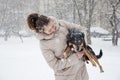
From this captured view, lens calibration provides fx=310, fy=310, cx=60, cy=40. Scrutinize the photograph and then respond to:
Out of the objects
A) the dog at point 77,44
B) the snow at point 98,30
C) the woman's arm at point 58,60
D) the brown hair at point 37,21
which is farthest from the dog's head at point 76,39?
the snow at point 98,30

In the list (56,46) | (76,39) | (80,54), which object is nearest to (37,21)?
(56,46)

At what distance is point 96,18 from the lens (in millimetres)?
41031

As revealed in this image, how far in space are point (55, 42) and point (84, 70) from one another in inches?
22.5

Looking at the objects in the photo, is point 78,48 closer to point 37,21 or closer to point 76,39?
point 76,39

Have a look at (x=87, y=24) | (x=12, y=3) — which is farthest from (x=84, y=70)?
(x=12, y=3)

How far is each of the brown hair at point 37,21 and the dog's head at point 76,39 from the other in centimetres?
34

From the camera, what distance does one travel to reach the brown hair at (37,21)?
11.9 ft

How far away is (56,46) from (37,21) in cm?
40

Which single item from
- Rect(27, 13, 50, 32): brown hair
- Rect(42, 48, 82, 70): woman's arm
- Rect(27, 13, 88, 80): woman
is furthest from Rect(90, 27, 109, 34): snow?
Rect(27, 13, 50, 32): brown hair

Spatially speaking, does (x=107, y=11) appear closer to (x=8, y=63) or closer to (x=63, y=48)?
(x=8, y=63)

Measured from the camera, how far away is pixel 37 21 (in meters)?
3.67

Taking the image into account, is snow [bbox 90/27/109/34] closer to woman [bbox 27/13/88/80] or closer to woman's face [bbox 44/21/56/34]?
woman [bbox 27/13/88/80]

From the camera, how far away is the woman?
3.68 m

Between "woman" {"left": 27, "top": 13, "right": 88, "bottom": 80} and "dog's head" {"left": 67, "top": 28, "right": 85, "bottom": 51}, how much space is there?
0.09 m
